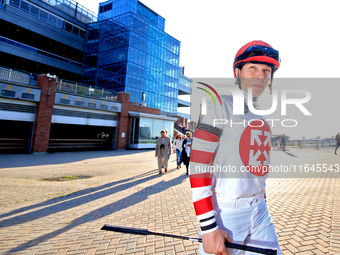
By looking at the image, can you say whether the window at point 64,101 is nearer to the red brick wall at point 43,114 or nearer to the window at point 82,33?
the red brick wall at point 43,114

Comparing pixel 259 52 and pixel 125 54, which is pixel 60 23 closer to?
pixel 125 54

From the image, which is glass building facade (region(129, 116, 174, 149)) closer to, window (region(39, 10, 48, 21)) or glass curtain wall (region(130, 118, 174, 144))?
glass curtain wall (region(130, 118, 174, 144))

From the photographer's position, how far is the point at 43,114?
17000 mm

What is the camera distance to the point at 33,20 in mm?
28438

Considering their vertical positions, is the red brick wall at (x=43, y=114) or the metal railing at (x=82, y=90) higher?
the metal railing at (x=82, y=90)

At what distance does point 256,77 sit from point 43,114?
63.7 ft

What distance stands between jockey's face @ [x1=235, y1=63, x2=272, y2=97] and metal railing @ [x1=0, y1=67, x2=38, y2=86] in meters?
19.2

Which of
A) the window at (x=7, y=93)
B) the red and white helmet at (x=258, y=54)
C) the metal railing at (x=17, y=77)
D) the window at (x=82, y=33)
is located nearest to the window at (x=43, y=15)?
the window at (x=82, y=33)

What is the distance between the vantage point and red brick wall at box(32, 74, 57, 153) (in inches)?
656

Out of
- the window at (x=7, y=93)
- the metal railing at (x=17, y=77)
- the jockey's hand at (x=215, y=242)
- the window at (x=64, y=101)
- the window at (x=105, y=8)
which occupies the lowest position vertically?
the jockey's hand at (x=215, y=242)

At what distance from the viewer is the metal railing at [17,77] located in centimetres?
1507

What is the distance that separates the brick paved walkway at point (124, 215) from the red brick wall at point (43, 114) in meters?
10.1

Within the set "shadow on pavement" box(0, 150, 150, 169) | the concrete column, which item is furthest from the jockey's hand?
the concrete column

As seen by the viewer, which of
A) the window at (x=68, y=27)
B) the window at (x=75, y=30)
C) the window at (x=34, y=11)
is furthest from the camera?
the window at (x=75, y=30)
